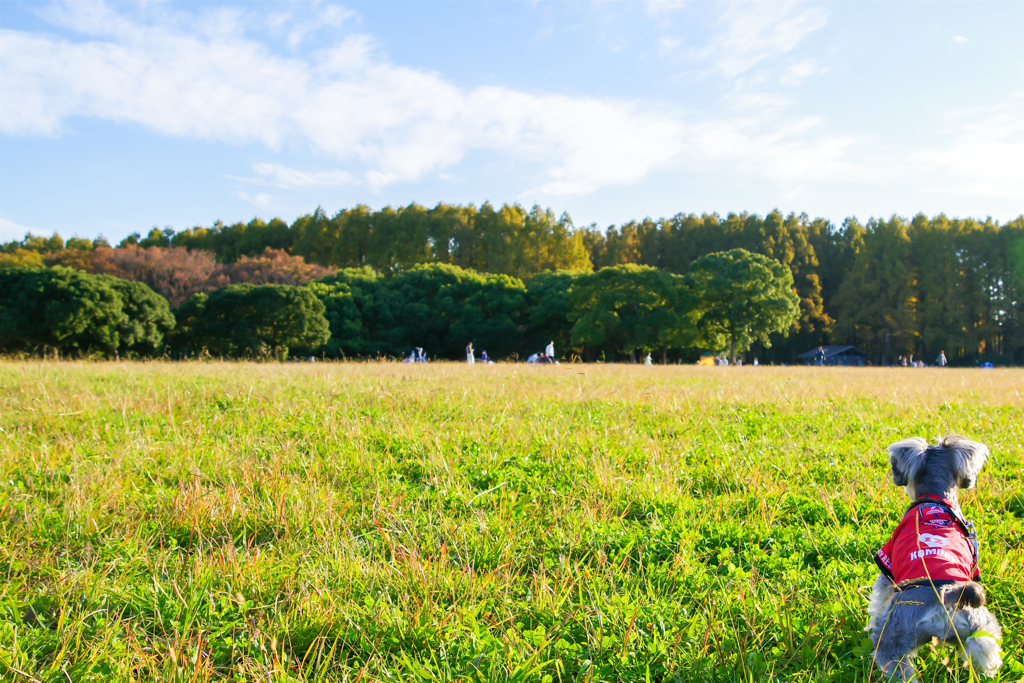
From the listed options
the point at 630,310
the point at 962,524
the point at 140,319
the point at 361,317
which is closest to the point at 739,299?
the point at 630,310

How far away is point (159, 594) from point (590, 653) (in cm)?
232

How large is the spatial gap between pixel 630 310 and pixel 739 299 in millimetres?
8726

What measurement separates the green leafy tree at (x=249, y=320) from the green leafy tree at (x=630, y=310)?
21.2 m

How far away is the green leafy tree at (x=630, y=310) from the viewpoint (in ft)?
144

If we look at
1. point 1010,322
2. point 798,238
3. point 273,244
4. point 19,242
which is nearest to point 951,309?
point 1010,322

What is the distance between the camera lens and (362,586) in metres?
3.03

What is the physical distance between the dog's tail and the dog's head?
0.49 meters

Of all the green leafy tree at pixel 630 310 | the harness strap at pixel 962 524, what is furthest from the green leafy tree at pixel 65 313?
the harness strap at pixel 962 524

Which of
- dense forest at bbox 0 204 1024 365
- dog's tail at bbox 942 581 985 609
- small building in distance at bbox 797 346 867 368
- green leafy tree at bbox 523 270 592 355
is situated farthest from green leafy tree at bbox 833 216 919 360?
dog's tail at bbox 942 581 985 609

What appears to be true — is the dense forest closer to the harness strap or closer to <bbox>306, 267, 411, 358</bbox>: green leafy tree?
<bbox>306, 267, 411, 358</bbox>: green leafy tree

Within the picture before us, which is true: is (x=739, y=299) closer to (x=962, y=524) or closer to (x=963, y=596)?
(x=962, y=524)

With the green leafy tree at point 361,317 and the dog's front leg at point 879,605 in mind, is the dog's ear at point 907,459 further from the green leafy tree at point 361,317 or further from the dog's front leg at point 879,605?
the green leafy tree at point 361,317

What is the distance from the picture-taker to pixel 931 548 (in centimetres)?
235

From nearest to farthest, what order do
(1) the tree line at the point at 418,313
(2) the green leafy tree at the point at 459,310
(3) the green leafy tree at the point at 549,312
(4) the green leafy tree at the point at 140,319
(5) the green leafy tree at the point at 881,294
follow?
(1) the tree line at the point at 418,313 → (4) the green leafy tree at the point at 140,319 → (2) the green leafy tree at the point at 459,310 → (3) the green leafy tree at the point at 549,312 → (5) the green leafy tree at the point at 881,294
